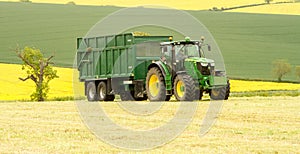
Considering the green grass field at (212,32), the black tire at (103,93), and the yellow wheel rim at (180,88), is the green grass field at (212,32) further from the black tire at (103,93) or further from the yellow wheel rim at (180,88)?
A: the yellow wheel rim at (180,88)

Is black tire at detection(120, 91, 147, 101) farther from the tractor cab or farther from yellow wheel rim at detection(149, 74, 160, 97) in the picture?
the tractor cab

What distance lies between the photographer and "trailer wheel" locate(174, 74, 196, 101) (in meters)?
24.8

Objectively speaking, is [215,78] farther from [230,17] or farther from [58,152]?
[230,17]

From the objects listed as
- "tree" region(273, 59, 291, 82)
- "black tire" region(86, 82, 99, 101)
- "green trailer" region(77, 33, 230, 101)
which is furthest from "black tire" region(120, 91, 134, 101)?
"tree" region(273, 59, 291, 82)

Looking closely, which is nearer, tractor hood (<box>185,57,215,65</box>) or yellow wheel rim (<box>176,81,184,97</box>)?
yellow wheel rim (<box>176,81,184,97</box>)

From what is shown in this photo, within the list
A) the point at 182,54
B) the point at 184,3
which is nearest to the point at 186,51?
the point at 182,54

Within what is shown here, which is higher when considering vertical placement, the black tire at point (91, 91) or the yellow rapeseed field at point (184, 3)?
the yellow rapeseed field at point (184, 3)

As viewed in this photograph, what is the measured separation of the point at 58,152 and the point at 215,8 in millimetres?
95764

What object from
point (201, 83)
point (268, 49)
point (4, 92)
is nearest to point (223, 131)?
point (201, 83)

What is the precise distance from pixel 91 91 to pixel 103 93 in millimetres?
956

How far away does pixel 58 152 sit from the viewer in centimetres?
1266

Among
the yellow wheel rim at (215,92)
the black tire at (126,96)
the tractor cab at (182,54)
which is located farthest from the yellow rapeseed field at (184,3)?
the yellow wheel rim at (215,92)

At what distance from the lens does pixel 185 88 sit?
81.5 ft

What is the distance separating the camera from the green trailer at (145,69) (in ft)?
84.7
